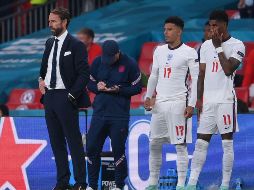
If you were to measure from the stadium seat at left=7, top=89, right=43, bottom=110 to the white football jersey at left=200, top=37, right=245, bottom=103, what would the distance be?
23.1 ft

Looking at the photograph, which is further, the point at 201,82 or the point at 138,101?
the point at 138,101

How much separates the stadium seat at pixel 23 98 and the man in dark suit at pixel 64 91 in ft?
22.0

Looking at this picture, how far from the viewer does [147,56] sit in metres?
22.5

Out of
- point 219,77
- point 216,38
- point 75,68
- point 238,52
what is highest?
point 216,38

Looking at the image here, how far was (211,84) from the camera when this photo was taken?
49.8 ft

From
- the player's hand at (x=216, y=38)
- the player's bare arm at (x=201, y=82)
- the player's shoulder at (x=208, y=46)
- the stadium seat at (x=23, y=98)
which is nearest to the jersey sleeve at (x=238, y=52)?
the player's hand at (x=216, y=38)

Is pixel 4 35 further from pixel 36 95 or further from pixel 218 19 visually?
pixel 218 19

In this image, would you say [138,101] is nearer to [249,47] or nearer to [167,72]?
[249,47]

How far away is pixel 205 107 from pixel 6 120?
10.3 ft

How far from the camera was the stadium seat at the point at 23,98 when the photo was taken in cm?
2197

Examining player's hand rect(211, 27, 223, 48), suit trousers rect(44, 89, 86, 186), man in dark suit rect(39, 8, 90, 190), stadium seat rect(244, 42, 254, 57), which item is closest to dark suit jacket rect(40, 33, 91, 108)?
man in dark suit rect(39, 8, 90, 190)

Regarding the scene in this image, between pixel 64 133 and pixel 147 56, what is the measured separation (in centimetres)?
760

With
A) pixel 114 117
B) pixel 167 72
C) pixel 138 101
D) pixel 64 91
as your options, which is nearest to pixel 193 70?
pixel 167 72

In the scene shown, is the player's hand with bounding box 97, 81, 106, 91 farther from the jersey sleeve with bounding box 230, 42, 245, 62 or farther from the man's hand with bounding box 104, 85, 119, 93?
the jersey sleeve with bounding box 230, 42, 245, 62
